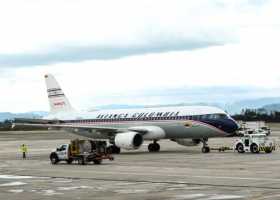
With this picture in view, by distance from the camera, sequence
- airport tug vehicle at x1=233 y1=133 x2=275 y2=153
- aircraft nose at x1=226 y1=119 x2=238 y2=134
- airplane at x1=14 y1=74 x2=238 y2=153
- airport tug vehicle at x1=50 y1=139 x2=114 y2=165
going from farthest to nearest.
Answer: airplane at x1=14 y1=74 x2=238 y2=153, aircraft nose at x1=226 y1=119 x2=238 y2=134, airport tug vehicle at x1=233 y1=133 x2=275 y2=153, airport tug vehicle at x1=50 y1=139 x2=114 y2=165

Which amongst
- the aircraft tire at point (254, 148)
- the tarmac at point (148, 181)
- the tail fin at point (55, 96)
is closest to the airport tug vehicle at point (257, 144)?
the aircraft tire at point (254, 148)

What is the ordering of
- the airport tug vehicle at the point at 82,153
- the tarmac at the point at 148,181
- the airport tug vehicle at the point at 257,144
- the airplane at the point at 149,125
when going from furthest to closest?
the airplane at the point at 149,125 → the airport tug vehicle at the point at 257,144 → the airport tug vehicle at the point at 82,153 → the tarmac at the point at 148,181

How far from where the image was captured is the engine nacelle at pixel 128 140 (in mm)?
47938

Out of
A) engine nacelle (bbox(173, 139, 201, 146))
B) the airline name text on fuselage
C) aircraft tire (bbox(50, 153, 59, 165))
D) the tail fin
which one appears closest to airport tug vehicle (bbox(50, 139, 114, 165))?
aircraft tire (bbox(50, 153, 59, 165))

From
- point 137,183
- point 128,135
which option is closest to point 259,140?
point 128,135

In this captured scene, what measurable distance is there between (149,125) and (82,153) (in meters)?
14.8

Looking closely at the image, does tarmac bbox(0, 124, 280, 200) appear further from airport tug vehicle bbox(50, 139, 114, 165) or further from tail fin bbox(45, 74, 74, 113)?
tail fin bbox(45, 74, 74, 113)

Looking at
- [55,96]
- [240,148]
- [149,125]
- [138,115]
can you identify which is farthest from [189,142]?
[55,96]

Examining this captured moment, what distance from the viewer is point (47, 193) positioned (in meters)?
21.6

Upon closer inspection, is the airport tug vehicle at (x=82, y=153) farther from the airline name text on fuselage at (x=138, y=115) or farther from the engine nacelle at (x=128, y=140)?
the airline name text on fuselage at (x=138, y=115)

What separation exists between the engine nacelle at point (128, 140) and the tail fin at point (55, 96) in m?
13.7

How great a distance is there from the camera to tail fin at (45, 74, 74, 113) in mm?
61500

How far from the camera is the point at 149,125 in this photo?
168 ft

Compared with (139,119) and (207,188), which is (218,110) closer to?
(139,119)
